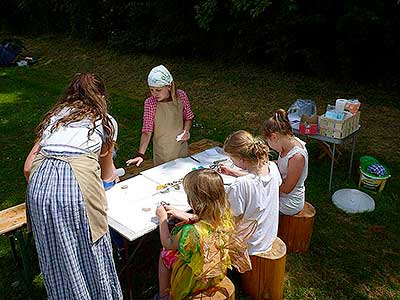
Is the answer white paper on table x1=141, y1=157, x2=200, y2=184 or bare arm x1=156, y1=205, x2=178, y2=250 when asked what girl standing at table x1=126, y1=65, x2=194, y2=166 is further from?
bare arm x1=156, y1=205, x2=178, y2=250

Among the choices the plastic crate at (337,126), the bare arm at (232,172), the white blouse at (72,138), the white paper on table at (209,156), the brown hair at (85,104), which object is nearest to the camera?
the white blouse at (72,138)

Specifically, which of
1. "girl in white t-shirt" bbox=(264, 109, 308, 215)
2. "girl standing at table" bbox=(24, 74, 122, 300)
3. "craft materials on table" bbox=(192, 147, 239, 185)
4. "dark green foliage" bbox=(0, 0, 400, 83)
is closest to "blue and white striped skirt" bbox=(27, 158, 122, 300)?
"girl standing at table" bbox=(24, 74, 122, 300)

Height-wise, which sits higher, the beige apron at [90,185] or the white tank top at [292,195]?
the beige apron at [90,185]

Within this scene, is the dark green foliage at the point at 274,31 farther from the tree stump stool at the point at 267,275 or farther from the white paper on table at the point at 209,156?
the tree stump stool at the point at 267,275

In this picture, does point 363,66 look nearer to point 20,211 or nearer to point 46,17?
point 20,211

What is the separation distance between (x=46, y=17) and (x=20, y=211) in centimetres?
1284

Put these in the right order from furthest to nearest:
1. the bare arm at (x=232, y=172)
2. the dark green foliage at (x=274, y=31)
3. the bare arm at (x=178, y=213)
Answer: the dark green foliage at (x=274, y=31), the bare arm at (x=232, y=172), the bare arm at (x=178, y=213)

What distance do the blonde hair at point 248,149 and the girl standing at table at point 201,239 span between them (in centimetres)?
36

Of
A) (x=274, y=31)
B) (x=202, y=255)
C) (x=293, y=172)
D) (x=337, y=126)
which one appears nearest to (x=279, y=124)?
(x=293, y=172)

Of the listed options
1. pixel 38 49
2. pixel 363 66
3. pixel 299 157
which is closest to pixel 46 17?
pixel 38 49

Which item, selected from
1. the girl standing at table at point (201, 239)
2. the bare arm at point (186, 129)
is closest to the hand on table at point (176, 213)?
the girl standing at table at point (201, 239)

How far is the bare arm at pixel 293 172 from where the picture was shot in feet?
10.7

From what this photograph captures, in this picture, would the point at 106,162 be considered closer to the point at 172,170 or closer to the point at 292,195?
the point at 172,170

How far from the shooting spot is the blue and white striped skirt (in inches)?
86.4
